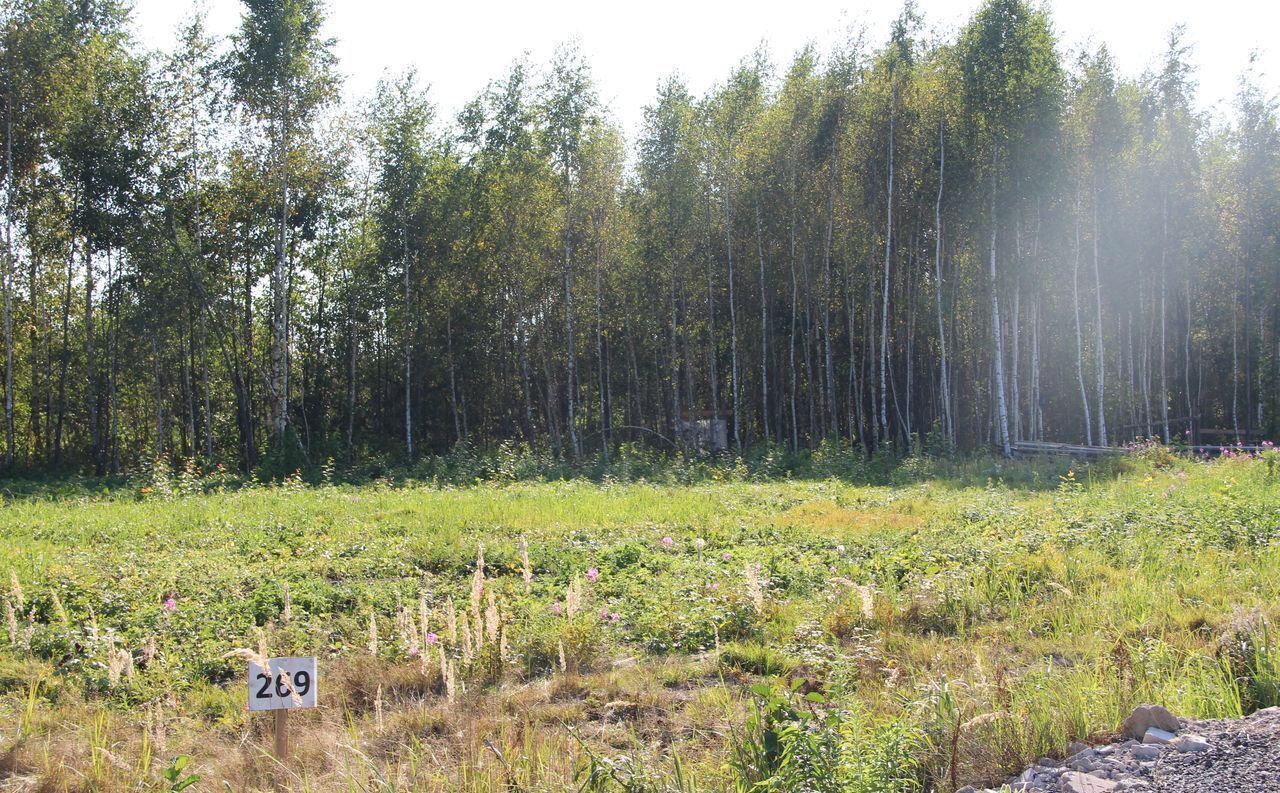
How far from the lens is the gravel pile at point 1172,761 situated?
10.2ft

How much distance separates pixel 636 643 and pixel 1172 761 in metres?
3.19

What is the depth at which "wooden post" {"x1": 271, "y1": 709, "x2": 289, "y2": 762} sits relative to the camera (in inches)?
147

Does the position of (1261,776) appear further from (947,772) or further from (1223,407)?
(1223,407)

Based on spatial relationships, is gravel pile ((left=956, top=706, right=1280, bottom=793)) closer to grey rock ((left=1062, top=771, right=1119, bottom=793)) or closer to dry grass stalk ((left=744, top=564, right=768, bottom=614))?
grey rock ((left=1062, top=771, right=1119, bottom=793))

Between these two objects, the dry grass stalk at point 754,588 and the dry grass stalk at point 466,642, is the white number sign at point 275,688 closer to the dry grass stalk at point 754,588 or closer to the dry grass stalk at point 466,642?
the dry grass stalk at point 466,642

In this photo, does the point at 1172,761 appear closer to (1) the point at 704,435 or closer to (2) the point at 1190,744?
(2) the point at 1190,744

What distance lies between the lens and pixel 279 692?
12.4 feet

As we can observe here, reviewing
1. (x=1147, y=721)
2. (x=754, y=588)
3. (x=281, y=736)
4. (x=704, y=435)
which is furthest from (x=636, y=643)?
(x=704, y=435)

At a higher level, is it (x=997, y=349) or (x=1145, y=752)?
(x=997, y=349)

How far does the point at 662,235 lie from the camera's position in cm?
2736

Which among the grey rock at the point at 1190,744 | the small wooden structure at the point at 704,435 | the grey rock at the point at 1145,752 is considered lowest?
the grey rock at the point at 1145,752

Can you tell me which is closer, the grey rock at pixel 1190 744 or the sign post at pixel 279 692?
the grey rock at pixel 1190 744

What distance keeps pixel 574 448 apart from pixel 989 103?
45.3 ft

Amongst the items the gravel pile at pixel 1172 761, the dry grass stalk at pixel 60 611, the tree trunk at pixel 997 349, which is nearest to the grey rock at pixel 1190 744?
the gravel pile at pixel 1172 761
